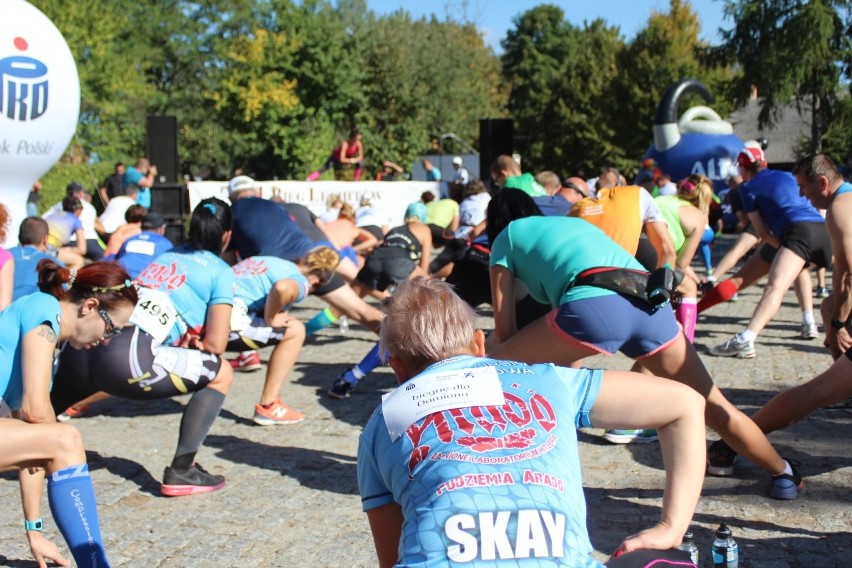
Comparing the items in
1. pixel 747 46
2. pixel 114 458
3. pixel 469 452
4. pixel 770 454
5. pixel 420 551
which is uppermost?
pixel 747 46

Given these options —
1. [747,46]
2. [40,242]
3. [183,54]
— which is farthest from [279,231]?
[183,54]

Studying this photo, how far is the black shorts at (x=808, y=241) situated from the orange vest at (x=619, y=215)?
2.91 meters

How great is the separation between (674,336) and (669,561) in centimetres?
196

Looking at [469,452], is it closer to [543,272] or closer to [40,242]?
[543,272]

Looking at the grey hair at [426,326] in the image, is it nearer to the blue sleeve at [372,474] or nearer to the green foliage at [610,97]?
the blue sleeve at [372,474]

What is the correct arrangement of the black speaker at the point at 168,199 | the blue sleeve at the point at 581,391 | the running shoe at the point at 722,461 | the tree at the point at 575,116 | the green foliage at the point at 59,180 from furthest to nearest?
the tree at the point at 575,116 → the green foliage at the point at 59,180 → the black speaker at the point at 168,199 → the running shoe at the point at 722,461 → the blue sleeve at the point at 581,391

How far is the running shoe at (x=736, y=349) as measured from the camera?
8031mm

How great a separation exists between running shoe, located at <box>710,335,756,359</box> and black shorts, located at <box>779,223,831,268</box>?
2.84 feet

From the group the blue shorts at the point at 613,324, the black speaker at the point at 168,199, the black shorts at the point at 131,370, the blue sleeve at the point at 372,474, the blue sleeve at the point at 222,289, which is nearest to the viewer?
the blue sleeve at the point at 372,474

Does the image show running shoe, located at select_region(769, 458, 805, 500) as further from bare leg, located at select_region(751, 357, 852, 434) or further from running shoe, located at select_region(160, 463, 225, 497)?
running shoe, located at select_region(160, 463, 225, 497)

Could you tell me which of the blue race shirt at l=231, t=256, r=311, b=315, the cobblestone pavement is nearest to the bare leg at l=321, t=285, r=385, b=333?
the cobblestone pavement

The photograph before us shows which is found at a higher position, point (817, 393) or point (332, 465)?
point (817, 393)

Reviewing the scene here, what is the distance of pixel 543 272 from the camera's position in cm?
419

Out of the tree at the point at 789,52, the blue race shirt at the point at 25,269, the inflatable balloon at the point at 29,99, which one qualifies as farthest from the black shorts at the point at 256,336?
the tree at the point at 789,52
